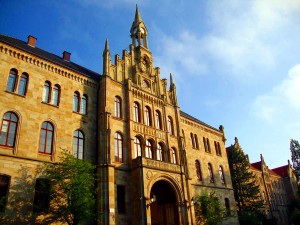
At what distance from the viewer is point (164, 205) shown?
89.8 ft

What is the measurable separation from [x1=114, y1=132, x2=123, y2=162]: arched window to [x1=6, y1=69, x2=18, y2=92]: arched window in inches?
379

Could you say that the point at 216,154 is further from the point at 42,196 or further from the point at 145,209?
the point at 42,196

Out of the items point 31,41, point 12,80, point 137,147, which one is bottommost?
point 137,147

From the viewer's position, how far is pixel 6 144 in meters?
19.3

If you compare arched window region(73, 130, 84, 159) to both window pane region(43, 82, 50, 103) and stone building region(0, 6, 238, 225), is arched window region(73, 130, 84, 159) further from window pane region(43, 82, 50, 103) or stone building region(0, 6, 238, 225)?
window pane region(43, 82, 50, 103)

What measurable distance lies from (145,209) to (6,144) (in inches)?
464

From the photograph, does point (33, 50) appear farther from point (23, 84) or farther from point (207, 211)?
point (207, 211)

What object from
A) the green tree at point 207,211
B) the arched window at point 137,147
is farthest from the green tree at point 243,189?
the arched window at point 137,147

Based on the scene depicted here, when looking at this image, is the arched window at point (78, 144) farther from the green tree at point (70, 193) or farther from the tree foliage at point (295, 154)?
the tree foliage at point (295, 154)

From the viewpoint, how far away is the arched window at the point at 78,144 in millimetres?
23141

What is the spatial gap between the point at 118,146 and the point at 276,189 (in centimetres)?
5807

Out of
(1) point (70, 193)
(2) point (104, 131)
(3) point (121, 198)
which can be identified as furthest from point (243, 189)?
(1) point (70, 193)

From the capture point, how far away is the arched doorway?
26.3 metres

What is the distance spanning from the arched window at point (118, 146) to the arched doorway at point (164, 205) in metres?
4.90
